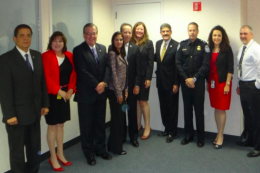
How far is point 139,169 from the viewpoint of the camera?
314 cm

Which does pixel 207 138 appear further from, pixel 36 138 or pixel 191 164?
pixel 36 138

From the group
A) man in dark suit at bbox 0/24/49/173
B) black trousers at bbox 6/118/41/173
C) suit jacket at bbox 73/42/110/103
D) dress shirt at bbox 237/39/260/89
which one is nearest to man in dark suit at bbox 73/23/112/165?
suit jacket at bbox 73/42/110/103

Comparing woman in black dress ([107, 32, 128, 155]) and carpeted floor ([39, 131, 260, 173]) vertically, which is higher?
woman in black dress ([107, 32, 128, 155])

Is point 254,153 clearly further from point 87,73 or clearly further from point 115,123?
point 87,73

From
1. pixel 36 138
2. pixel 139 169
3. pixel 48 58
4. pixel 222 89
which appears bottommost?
pixel 139 169

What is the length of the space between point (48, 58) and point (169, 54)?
1.87 metres

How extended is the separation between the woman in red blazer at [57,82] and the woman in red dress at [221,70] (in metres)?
1.98

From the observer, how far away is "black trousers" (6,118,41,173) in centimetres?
252

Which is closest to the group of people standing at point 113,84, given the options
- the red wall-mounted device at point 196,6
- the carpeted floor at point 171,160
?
the carpeted floor at point 171,160

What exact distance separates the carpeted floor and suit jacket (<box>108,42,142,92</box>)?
95 cm

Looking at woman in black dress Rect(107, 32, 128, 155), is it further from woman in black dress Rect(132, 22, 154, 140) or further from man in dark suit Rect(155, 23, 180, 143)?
man in dark suit Rect(155, 23, 180, 143)

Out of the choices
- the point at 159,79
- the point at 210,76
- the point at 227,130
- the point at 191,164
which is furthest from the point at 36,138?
the point at 227,130

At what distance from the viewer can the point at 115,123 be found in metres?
3.47

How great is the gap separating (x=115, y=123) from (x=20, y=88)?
1.37 metres
